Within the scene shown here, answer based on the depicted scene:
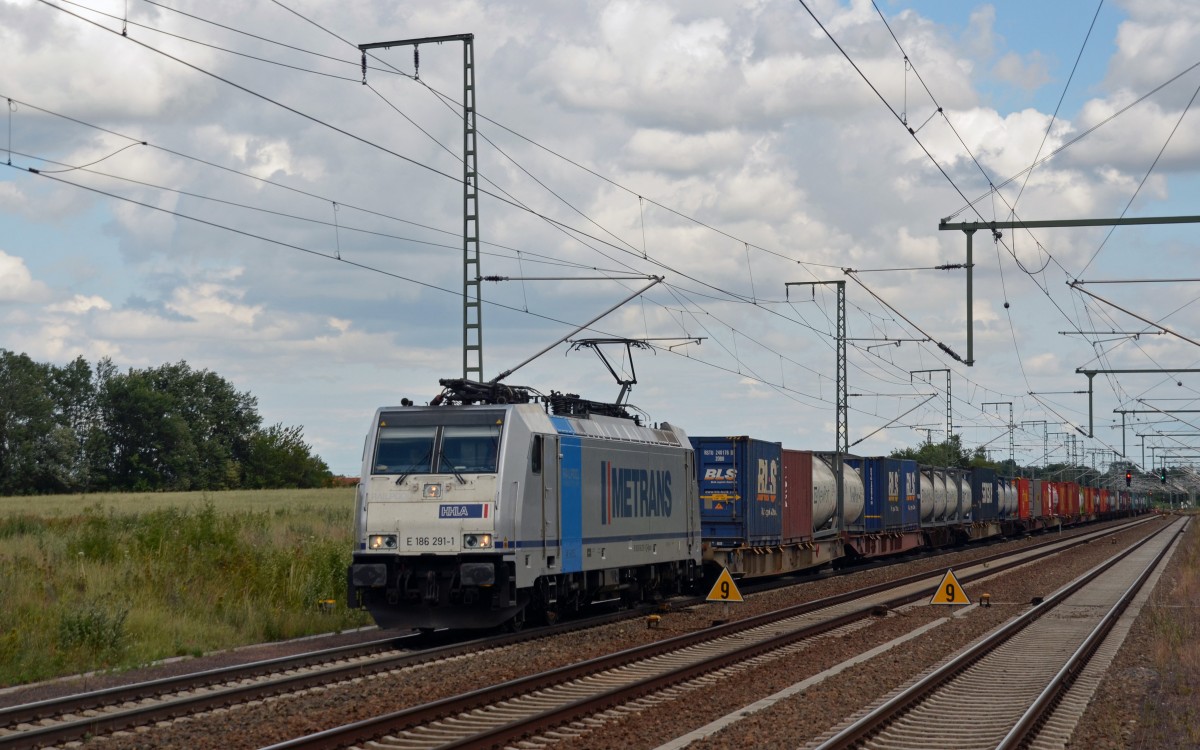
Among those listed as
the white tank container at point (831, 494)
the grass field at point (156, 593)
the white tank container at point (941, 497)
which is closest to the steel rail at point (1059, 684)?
the grass field at point (156, 593)

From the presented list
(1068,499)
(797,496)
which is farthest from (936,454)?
(797,496)

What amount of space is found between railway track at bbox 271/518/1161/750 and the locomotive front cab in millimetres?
2589

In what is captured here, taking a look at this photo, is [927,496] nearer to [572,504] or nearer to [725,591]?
[725,591]

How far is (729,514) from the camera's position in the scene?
96.6ft

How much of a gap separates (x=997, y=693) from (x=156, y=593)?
1223 centimetres

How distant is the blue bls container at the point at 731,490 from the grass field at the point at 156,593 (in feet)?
26.4

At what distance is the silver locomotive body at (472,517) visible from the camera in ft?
59.5

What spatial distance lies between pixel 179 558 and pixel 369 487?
16.7 feet

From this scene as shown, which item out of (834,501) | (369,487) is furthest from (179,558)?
(834,501)

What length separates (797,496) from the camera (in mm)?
34000

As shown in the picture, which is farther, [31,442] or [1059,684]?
[31,442]


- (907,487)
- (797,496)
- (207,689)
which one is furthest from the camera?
(907,487)

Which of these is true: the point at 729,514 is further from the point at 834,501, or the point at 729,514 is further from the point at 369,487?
the point at 369,487

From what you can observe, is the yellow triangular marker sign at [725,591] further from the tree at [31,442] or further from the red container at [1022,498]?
the tree at [31,442]
